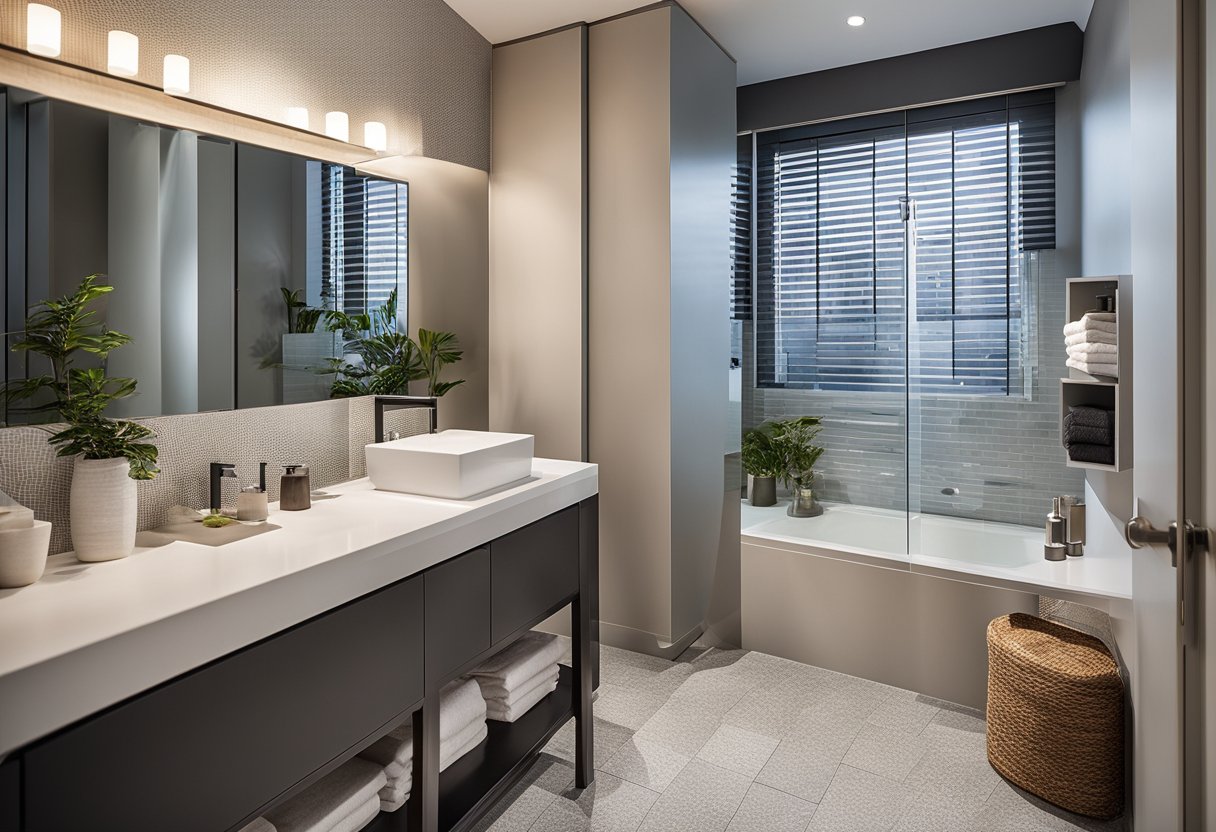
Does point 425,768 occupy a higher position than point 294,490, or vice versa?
point 294,490

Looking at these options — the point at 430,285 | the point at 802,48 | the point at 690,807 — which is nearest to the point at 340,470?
the point at 430,285

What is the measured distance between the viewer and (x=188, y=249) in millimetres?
1727

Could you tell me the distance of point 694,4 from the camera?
276 cm

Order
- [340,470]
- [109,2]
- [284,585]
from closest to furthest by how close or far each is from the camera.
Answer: [284,585], [109,2], [340,470]

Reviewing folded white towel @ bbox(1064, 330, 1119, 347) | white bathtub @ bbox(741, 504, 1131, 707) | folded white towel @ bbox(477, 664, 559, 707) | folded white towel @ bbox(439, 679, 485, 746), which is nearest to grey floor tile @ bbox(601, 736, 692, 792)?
folded white towel @ bbox(477, 664, 559, 707)

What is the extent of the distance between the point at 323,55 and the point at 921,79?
94.6 inches

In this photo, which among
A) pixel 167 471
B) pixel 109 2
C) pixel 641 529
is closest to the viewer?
pixel 109 2

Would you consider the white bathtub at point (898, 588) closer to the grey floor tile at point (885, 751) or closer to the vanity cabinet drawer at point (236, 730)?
the grey floor tile at point (885, 751)

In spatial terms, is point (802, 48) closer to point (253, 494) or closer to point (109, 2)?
point (109, 2)

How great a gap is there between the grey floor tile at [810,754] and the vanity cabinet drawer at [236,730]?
1219 millimetres

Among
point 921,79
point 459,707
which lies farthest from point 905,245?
point 459,707

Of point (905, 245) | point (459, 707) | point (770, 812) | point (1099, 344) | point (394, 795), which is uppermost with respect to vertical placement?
point (905, 245)

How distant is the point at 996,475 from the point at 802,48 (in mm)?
1923

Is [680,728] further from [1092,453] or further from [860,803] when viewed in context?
[1092,453]
